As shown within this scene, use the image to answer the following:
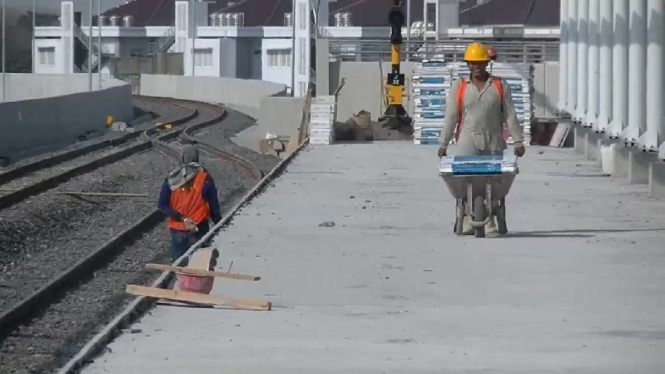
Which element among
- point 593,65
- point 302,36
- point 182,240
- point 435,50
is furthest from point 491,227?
point 302,36

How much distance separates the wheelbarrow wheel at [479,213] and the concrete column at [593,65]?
15.4 meters

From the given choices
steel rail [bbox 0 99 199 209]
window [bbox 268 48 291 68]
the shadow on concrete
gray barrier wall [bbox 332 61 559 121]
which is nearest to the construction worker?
the shadow on concrete

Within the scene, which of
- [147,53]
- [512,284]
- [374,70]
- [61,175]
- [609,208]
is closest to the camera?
[512,284]

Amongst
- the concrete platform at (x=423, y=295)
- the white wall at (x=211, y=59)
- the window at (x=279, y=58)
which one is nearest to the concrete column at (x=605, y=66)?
the concrete platform at (x=423, y=295)

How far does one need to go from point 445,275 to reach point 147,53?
8746cm

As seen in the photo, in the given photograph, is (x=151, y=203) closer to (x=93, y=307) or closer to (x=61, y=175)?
(x=61, y=175)

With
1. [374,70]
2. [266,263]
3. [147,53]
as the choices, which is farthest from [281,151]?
[147,53]

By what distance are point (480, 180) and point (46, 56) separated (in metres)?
87.2

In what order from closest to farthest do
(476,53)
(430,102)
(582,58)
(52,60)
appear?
(476,53) < (430,102) < (582,58) < (52,60)

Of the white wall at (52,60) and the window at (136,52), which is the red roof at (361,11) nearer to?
the window at (136,52)

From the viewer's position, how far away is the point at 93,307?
542 inches

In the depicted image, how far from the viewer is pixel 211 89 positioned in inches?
2813

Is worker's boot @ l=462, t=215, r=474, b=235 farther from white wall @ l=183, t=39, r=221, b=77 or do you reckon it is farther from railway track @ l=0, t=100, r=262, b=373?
white wall @ l=183, t=39, r=221, b=77

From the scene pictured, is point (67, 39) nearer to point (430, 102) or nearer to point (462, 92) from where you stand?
point (430, 102)
